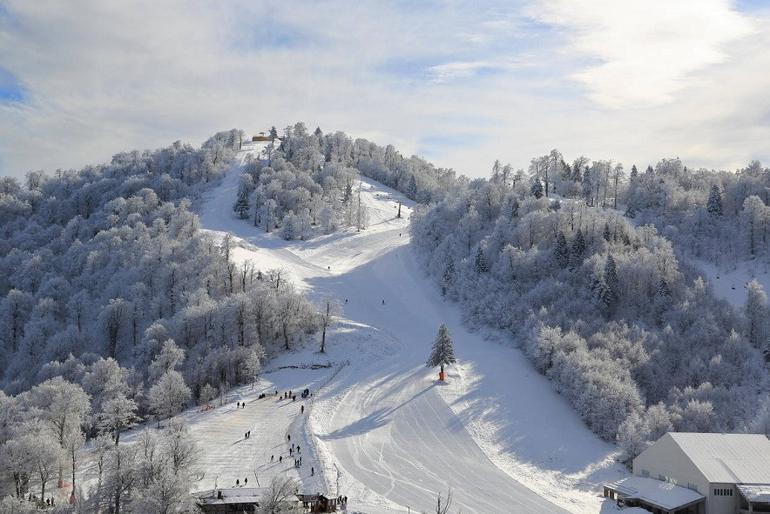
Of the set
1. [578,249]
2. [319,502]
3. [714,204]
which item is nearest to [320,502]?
[319,502]

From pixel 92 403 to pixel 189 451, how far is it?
28181 millimetres

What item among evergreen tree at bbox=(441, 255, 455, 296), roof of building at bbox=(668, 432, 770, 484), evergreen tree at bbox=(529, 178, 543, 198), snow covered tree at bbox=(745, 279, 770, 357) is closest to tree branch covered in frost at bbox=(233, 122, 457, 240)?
evergreen tree at bbox=(441, 255, 455, 296)

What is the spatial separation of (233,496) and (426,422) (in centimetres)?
2133

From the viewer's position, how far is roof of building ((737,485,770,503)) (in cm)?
3578

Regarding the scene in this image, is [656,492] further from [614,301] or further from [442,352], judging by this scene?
[614,301]

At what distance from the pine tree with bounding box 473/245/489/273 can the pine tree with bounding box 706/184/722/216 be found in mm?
37335

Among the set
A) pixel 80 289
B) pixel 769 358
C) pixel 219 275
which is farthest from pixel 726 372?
pixel 80 289

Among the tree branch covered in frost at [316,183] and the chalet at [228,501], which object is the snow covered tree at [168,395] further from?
the tree branch covered in frost at [316,183]

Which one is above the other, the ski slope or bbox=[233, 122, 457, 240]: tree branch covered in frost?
bbox=[233, 122, 457, 240]: tree branch covered in frost

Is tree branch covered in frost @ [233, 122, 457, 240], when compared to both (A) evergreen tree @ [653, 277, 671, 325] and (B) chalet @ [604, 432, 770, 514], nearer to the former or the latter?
(A) evergreen tree @ [653, 277, 671, 325]

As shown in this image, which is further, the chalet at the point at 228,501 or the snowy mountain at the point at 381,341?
the snowy mountain at the point at 381,341

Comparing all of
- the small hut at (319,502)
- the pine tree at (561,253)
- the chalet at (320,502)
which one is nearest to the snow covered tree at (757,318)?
the pine tree at (561,253)

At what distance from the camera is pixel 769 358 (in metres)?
61.9

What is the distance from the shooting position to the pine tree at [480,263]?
8212cm
